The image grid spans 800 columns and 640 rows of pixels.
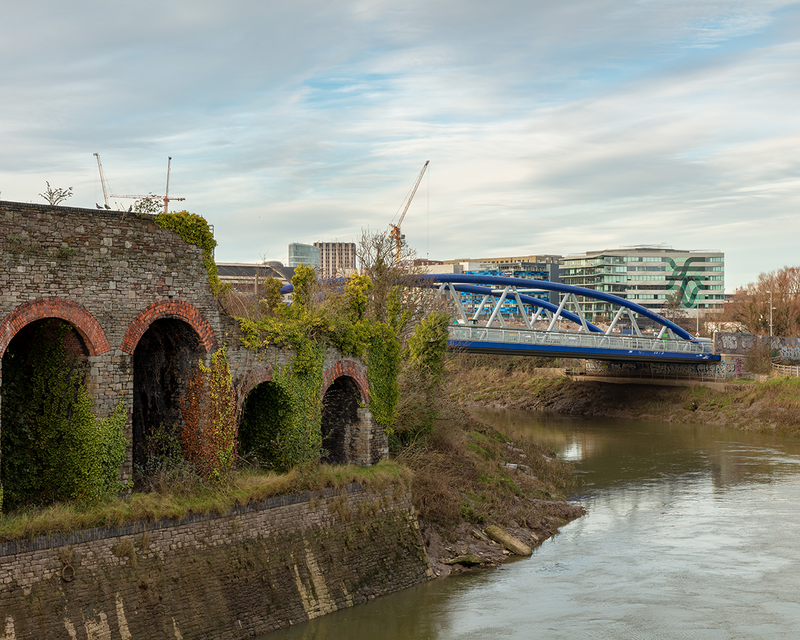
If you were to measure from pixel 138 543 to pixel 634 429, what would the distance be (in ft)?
141

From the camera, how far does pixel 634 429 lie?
53500 mm

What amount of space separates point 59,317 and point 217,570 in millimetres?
5858

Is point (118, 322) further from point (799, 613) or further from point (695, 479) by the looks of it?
point (695, 479)

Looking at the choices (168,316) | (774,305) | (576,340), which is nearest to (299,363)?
(168,316)

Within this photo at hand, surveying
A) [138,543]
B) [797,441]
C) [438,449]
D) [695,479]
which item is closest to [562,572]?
[438,449]

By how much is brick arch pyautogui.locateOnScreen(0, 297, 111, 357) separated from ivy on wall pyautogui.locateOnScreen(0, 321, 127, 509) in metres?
0.35

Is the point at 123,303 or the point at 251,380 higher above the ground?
the point at 123,303

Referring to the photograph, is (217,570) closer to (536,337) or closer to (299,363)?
(299,363)

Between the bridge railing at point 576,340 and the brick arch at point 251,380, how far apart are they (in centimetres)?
2377

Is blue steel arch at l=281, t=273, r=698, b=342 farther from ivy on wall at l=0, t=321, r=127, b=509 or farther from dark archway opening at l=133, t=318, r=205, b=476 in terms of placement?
ivy on wall at l=0, t=321, r=127, b=509

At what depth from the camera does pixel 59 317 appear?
16344 mm

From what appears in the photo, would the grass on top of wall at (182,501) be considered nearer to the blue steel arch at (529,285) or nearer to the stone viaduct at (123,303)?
the stone viaduct at (123,303)

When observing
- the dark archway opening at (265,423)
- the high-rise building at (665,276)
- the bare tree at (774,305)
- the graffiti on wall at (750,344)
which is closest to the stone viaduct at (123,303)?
the dark archway opening at (265,423)

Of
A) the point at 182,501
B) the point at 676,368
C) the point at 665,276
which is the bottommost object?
the point at 676,368
